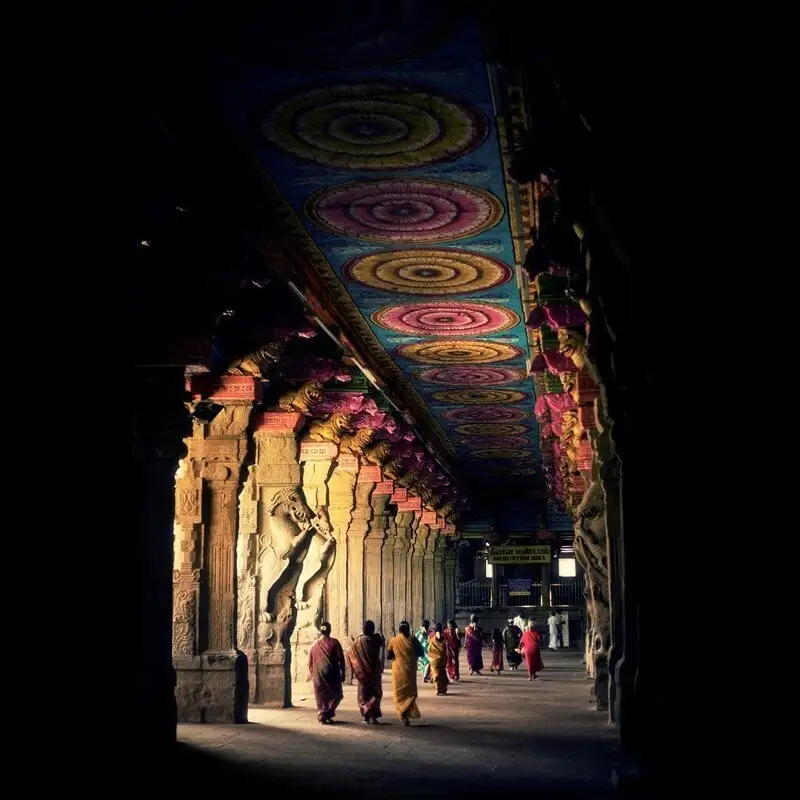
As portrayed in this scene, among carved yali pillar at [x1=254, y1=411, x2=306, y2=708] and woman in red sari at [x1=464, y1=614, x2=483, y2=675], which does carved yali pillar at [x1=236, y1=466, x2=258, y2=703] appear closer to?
carved yali pillar at [x1=254, y1=411, x2=306, y2=708]

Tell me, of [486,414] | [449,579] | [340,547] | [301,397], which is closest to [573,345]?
[301,397]

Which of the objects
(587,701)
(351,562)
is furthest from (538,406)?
(351,562)

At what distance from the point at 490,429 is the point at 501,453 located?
14.1 ft

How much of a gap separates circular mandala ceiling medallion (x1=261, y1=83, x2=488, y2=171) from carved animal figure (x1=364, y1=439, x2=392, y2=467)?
473 inches

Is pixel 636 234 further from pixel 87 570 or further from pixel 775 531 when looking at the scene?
pixel 87 570

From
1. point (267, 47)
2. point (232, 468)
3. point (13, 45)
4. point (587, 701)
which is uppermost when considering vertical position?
point (267, 47)

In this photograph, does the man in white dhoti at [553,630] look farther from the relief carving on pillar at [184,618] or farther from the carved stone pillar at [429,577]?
the relief carving on pillar at [184,618]

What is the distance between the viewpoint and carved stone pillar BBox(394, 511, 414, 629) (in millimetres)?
26734

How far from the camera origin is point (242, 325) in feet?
40.4

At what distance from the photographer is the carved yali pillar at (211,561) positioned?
12109mm

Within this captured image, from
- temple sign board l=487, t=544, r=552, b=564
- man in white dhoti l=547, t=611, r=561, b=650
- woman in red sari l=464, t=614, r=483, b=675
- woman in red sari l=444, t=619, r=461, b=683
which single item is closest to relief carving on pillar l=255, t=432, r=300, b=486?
woman in red sari l=444, t=619, r=461, b=683

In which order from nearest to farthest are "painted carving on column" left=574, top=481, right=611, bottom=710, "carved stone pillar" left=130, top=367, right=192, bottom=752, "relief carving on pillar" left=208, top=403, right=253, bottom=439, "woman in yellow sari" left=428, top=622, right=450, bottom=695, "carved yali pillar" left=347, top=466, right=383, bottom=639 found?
"carved stone pillar" left=130, top=367, right=192, bottom=752 < "relief carving on pillar" left=208, top=403, right=253, bottom=439 < "painted carving on column" left=574, top=481, right=611, bottom=710 < "woman in yellow sari" left=428, top=622, right=450, bottom=695 < "carved yali pillar" left=347, top=466, right=383, bottom=639

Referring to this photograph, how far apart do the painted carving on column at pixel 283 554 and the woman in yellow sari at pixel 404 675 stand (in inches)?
51.0

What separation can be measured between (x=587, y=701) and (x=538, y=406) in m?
4.22
